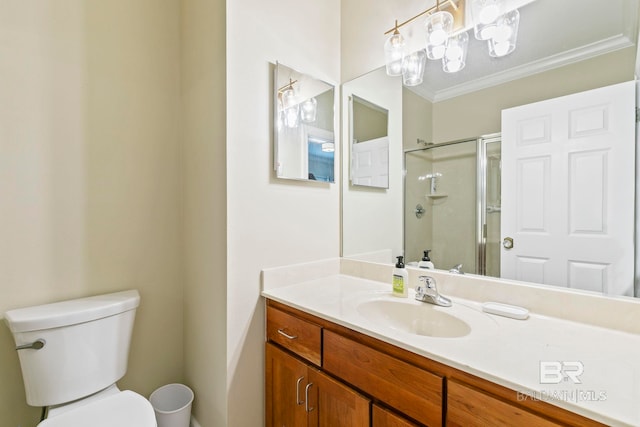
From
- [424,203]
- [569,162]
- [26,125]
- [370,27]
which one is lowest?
[424,203]

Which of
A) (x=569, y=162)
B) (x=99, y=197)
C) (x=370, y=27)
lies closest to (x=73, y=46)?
(x=99, y=197)

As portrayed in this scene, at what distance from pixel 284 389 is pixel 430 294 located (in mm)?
743

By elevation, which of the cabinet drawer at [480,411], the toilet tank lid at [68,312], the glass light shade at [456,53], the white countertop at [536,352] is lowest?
the cabinet drawer at [480,411]

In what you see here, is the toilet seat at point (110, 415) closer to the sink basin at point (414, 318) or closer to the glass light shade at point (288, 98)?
the sink basin at point (414, 318)

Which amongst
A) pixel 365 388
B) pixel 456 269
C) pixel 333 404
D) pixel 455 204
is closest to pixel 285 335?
pixel 333 404

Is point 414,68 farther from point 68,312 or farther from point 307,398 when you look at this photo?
point 68,312

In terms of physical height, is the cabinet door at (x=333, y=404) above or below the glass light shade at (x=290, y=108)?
below

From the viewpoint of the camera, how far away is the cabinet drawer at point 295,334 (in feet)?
3.56

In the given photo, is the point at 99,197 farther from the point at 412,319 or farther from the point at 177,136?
the point at 412,319

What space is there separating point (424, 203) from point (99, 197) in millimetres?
1584

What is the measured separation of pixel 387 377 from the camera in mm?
855

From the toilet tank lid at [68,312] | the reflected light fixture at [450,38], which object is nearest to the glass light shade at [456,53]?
the reflected light fixture at [450,38]

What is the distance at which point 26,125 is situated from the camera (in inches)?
47.8

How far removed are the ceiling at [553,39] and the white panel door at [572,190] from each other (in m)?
0.15
